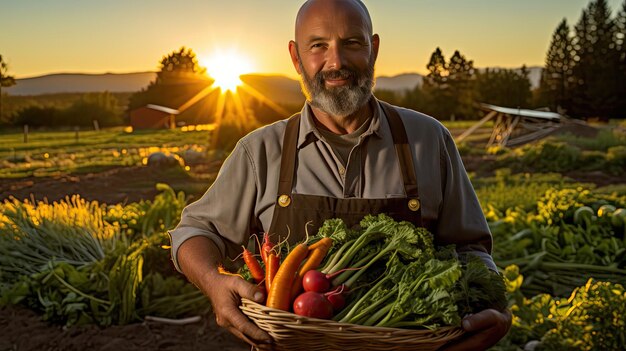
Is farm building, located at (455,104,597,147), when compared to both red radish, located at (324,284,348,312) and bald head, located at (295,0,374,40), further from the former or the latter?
red radish, located at (324,284,348,312)

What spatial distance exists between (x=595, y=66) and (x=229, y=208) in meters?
45.2

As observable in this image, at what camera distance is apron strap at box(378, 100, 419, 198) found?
2.43 metres

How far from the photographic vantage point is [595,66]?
43.9 metres

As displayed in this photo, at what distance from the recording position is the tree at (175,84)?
25859mm

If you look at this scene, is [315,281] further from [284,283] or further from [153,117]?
[153,117]

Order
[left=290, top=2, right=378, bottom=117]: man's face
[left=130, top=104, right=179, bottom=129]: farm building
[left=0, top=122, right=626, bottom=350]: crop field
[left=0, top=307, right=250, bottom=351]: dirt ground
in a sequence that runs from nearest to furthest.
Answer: [left=290, top=2, right=378, bottom=117]: man's face, [left=0, top=122, right=626, bottom=350]: crop field, [left=0, top=307, right=250, bottom=351]: dirt ground, [left=130, top=104, right=179, bottom=129]: farm building

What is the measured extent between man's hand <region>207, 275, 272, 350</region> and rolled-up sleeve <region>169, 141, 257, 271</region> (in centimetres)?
36


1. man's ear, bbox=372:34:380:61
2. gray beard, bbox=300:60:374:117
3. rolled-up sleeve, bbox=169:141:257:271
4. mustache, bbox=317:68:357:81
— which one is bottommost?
rolled-up sleeve, bbox=169:141:257:271

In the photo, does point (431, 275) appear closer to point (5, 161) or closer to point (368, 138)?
point (368, 138)

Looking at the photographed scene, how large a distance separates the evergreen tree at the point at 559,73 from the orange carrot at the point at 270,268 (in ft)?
149

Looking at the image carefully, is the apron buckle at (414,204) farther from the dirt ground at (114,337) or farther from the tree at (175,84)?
the tree at (175,84)

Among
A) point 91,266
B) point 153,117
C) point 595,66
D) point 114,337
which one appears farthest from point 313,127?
point 595,66

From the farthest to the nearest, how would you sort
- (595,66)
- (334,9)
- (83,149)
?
1. (595,66)
2. (83,149)
3. (334,9)

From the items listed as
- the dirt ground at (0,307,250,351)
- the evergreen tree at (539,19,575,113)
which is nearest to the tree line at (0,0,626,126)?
the evergreen tree at (539,19,575,113)
